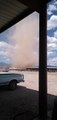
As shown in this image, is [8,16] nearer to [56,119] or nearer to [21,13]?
[21,13]

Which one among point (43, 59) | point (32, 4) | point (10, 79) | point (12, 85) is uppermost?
point (32, 4)

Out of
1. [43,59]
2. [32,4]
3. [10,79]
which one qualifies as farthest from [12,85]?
[32,4]

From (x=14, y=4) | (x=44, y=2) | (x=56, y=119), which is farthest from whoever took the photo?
(x=14, y=4)

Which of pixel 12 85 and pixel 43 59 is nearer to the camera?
pixel 43 59

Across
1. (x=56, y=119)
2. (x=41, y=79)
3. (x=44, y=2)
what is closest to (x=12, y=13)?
(x=44, y=2)

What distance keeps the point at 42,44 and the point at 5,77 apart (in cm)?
732

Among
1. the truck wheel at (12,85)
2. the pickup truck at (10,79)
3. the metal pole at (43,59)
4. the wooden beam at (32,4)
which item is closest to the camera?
the wooden beam at (32,4)

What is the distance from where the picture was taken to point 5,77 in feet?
41.3

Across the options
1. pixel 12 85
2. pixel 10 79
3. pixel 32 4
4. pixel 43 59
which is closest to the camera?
pixel 32 4

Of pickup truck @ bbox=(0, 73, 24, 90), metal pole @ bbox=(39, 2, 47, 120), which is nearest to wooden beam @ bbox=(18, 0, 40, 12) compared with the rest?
metal pole @ bbox=(39, 2, 47, 120)

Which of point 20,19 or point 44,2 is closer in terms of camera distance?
point 44,2

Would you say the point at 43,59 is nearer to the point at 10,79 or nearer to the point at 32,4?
the point at 32,4

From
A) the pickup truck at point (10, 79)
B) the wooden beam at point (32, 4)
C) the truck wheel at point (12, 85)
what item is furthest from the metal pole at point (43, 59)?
the truck wheel at point (12, 85)

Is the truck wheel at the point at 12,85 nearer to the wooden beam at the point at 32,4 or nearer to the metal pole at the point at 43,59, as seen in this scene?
the metal pole at the point at 43,59
